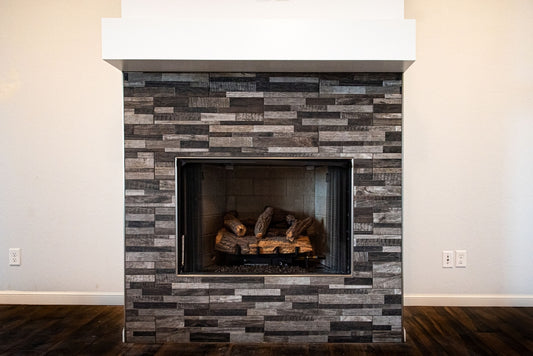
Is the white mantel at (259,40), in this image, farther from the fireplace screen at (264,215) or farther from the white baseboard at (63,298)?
the white baseboard at (63,298)

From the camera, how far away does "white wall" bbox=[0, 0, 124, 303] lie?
2.42 meters

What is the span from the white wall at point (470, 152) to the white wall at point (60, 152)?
193cm

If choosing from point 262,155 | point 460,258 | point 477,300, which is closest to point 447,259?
point 460,258

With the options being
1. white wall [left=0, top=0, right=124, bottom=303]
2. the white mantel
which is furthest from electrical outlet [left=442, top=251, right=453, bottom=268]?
white wall [left=0, top=0, right=124, bottom=303]

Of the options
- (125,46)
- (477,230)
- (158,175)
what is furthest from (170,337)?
(477,230)

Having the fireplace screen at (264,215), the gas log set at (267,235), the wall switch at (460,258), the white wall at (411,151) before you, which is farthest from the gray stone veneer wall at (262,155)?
the wall switch at (460,258)

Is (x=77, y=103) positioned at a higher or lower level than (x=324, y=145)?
higher

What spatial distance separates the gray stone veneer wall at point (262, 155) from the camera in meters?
1.91

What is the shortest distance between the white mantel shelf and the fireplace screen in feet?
1.71

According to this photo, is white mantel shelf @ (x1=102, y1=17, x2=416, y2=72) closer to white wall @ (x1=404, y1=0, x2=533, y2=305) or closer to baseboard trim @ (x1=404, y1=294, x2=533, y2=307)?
white wall @ (x1=404, y1=0, x2=533, y2=305)

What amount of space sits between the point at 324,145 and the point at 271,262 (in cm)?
71

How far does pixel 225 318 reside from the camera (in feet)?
6.31

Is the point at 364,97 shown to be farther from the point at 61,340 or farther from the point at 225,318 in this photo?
the point at 61,340

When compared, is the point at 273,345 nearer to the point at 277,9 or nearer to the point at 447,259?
the point at 447,259
